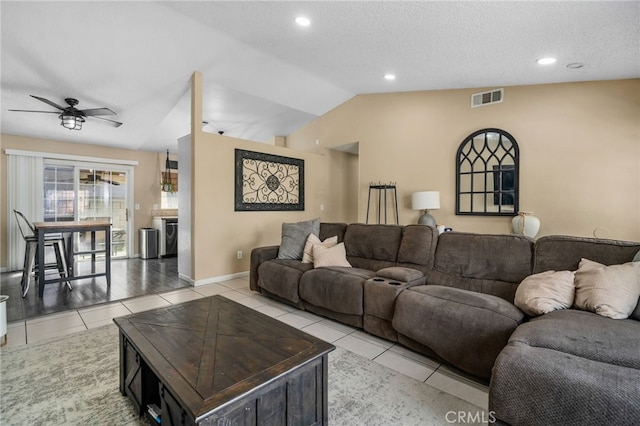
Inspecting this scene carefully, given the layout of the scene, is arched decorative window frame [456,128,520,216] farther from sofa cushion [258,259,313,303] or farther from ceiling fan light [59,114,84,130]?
ceiling fan light [59,114,84,130]

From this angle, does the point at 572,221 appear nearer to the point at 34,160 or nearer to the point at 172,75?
the point at 172,75

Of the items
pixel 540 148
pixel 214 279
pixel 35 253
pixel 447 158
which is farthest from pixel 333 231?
pixel 35 253

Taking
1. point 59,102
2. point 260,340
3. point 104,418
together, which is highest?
point 59,102

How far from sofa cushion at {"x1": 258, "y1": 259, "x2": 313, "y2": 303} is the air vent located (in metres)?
3.61

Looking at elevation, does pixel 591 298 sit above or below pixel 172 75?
below

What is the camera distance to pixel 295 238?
3.74 meters

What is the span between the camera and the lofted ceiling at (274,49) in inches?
107

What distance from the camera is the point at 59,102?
4141 mm

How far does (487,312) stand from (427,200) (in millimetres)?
2904

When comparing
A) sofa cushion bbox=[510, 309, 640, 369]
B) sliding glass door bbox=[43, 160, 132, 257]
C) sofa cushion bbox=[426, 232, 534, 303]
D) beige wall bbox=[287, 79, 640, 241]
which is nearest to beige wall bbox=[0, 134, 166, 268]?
sliding glass door bbox=[43, 160, 132, 257]

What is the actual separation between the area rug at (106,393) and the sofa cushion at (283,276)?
99 centimetres

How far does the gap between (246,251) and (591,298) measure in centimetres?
416

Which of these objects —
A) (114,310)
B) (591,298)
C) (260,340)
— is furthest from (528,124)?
(114,310)

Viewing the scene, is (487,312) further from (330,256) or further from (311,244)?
(311,244)
